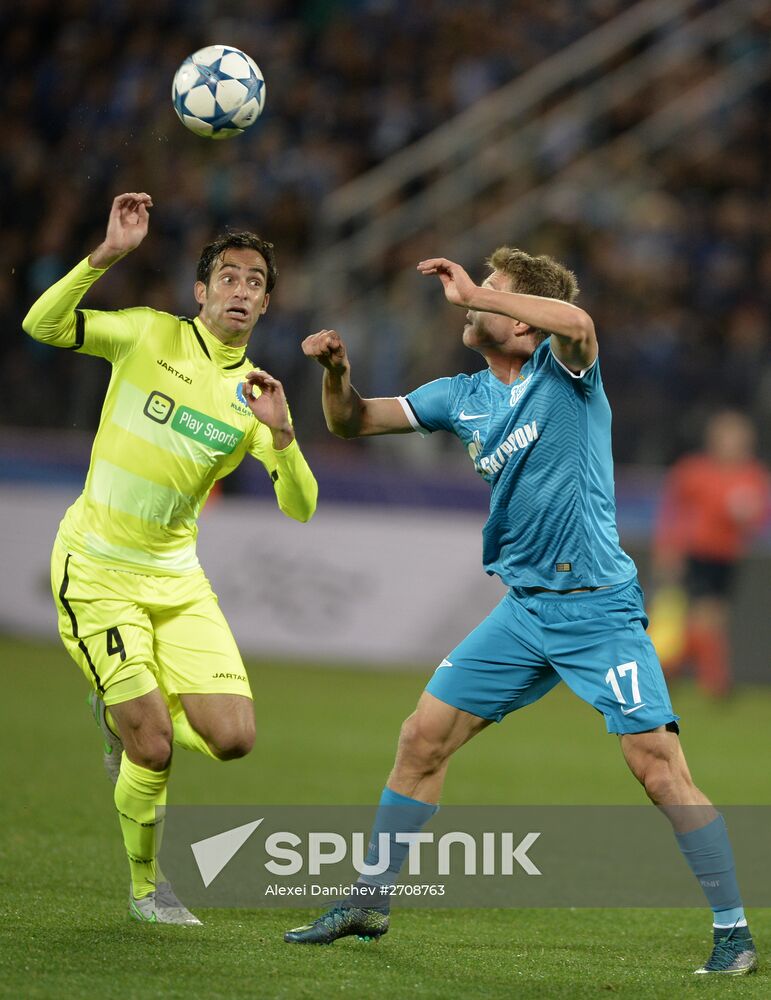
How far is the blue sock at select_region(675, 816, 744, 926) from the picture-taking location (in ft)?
16.9

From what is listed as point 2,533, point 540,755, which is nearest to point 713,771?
point 540,755

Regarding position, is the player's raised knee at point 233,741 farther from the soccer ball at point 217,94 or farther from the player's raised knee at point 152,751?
the soccer ball at point 217,94

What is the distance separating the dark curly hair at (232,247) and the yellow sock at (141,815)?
78.3 inches

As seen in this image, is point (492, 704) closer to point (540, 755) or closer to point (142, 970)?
point (142, 970)

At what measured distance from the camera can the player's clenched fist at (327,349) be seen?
5305mm

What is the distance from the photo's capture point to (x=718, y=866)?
5148 millimetres

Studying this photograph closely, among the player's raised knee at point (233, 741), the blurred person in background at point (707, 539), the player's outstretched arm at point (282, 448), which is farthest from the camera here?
the blurred person in background at point (707, 539)

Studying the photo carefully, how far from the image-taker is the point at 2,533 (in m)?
15.0

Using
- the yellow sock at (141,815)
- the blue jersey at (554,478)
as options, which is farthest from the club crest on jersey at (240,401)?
the yellow sock at (141,815)

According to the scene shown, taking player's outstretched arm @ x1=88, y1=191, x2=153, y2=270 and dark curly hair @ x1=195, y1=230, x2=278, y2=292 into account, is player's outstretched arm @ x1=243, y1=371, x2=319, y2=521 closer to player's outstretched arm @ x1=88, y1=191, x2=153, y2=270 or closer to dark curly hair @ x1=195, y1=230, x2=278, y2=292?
dark curly hair @ x1=195, y1=230, x2=278, y2=292

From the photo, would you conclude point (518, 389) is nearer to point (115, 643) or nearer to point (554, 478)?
point (554, 478)

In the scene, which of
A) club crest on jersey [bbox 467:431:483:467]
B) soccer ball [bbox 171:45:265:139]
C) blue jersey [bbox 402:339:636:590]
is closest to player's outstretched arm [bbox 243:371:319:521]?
club crest on jersey [bbox 467:431:483:467]

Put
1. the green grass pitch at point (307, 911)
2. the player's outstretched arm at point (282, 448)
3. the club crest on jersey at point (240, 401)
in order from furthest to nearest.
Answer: the club crest on jersey at point (240, 401) < the player's outstretched arm at point (282, 448) < the green grass pitch at point (307, 911)

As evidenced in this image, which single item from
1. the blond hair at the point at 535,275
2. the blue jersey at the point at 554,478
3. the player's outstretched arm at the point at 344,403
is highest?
the blond hair at the point at 535,275
